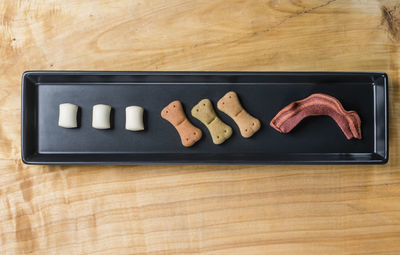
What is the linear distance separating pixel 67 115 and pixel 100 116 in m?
0.08

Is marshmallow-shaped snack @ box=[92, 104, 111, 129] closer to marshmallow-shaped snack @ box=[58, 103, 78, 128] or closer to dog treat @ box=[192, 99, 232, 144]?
marshmallow-shaped snack @ box=[58, 103, 78, 128]

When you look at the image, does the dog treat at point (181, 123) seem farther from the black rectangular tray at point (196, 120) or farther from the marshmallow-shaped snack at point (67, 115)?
the marshmallow-shaped snack at point (67, 115)

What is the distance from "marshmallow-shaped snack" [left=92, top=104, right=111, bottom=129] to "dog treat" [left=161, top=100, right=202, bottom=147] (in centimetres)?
13

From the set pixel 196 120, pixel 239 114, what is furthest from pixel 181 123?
pixel 239 114

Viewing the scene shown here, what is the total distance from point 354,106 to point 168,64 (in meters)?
0.46

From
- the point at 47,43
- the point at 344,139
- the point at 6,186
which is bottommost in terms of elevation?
the point at 6,186

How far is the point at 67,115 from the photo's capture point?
2.69 ft

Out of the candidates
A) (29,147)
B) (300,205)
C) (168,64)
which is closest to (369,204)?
(300,205)

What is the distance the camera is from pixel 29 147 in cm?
83

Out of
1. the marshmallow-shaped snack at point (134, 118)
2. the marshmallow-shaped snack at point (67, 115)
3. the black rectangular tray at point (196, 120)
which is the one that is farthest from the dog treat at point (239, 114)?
the marshmallow-shaped snack at point (67, 115)

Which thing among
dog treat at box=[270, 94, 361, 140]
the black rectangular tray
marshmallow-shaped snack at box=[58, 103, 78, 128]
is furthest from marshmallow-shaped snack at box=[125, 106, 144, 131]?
dog treat at box=[270, 94, 361, 140]

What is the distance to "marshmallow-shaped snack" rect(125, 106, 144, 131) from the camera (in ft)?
2.68

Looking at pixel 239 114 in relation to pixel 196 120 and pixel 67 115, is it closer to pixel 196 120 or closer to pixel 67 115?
pixel 196 120

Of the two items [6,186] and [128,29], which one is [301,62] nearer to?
[128,29]
